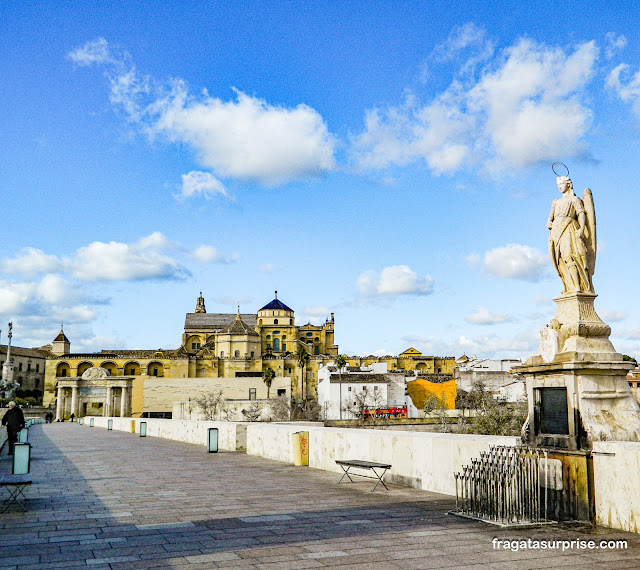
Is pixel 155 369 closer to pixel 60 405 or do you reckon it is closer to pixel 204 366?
pixel 204 366

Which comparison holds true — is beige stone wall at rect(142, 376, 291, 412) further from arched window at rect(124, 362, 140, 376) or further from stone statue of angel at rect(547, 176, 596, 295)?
stone statue of angel at rect(547, 176, 596, 295)

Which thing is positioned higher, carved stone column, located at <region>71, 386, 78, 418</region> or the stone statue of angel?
the stone statue of angel

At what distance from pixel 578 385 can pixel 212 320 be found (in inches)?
4779

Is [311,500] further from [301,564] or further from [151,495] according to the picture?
[301,564]

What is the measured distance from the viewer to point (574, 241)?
28.1 ft

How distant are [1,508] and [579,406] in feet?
26.0

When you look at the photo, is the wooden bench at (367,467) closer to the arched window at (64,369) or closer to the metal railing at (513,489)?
the metal railing at (513,489)

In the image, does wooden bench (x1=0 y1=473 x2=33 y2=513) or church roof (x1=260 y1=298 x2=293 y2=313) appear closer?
wooden bench (x1=0 y1=473 x2=33 y2=513)

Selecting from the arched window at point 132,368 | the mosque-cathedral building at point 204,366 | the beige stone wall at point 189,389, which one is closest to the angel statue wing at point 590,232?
the mosque-cathedral building at point 204,366

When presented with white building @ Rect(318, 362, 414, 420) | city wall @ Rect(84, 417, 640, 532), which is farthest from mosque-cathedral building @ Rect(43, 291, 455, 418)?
city wall @ Rect(84, 417, 640, 532)

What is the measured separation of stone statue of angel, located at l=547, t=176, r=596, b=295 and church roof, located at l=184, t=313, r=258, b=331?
11583 cm

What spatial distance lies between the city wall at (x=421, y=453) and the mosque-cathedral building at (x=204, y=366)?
6365 centimetres

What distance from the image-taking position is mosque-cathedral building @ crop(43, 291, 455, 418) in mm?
80750

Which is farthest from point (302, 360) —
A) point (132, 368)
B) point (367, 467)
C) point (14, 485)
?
point (14, 485)
